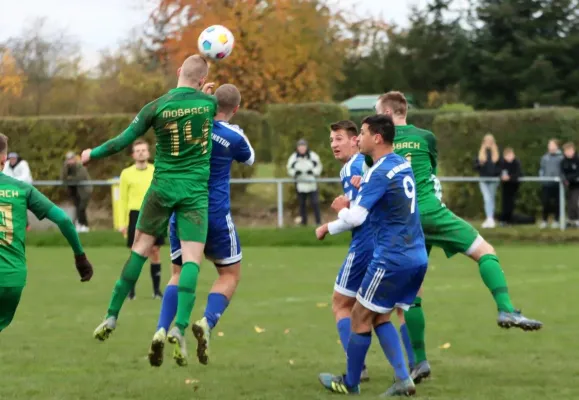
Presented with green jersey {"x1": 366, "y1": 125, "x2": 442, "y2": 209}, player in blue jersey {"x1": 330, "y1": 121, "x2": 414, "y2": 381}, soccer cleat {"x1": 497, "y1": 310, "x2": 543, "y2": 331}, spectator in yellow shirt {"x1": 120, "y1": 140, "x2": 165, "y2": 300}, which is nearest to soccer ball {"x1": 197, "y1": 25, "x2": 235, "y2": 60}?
player in blue jersey {"x1": 330, "y1": 121, "x2": 414, "y2": 381}

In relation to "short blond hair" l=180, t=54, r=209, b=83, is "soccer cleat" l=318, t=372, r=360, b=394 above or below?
below

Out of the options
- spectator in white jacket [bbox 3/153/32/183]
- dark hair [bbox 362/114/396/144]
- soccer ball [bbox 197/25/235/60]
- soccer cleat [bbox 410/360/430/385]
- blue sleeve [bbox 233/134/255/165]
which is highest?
soccer ball [bbox 197/25/235/60]

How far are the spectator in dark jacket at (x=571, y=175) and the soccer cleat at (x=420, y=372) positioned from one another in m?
15.6

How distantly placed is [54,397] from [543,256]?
566 inches

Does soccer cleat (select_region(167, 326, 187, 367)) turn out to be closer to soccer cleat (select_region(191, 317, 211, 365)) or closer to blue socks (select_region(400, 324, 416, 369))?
soccer cleat (select_region(191, 317, 211, 365))

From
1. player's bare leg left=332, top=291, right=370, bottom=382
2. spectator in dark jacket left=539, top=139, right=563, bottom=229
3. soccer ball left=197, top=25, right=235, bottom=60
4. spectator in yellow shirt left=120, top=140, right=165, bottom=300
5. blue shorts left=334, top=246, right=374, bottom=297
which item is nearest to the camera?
blue shorts left=334, top=246, right=374, bottom=297

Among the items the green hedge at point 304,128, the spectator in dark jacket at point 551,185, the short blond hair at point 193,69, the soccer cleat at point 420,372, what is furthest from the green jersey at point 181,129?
the green hedge at point 304,128

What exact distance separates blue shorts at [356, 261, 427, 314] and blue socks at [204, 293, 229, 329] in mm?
1580

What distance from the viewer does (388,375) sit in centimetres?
957

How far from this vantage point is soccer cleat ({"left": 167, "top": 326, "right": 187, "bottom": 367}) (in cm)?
852

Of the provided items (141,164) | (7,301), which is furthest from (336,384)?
(141,164)

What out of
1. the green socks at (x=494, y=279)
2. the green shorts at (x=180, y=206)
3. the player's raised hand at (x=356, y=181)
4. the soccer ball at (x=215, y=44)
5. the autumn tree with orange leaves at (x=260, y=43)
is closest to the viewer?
the player's raised hand at (x=356, y=181)

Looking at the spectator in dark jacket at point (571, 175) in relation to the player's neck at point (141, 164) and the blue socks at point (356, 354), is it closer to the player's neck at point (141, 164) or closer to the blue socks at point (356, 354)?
the player's neck at point (141, 164)

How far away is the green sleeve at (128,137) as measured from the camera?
8695 millimetres
